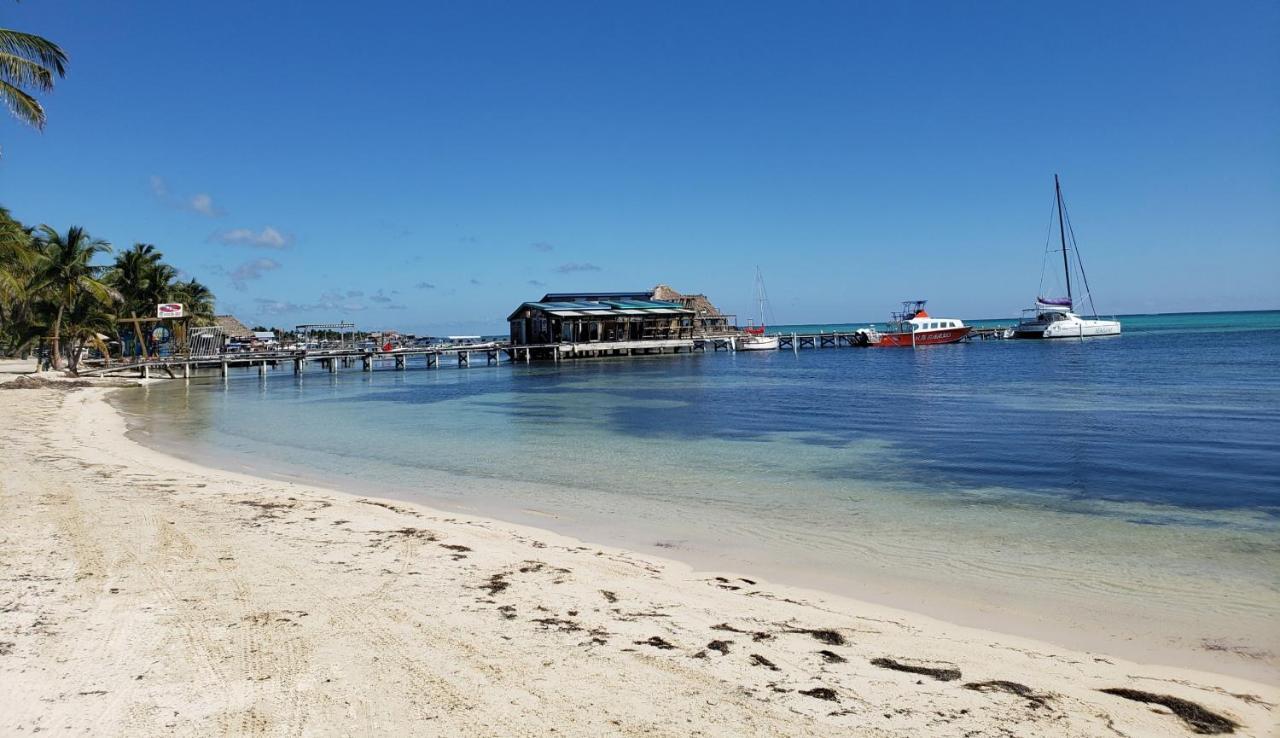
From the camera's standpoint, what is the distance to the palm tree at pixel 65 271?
1362 inches

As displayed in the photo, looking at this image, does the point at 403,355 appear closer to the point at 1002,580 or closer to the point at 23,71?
the point at 23,71

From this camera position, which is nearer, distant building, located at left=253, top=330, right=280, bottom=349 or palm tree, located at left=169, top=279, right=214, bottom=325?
palm tree, located at left=169, top=279, right=214, bottom=325

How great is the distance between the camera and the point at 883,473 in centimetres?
1270

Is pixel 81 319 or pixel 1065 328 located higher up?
pixel 81 319

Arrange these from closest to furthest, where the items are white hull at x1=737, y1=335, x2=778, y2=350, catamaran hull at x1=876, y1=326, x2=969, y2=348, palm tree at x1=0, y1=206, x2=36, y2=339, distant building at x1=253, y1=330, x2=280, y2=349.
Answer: palm tree at x1=0, y1=206, x2=36, y2=339 → distant building at x1=253, y1=330, x2=280, y2=349 → catamaran hull at x1=876, y1=326, x2=969, y2=348 → white hull at x1=737, y1=335, x2=778, y2=350

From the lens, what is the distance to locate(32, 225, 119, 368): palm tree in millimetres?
34594

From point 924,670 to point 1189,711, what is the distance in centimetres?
137

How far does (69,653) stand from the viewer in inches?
167

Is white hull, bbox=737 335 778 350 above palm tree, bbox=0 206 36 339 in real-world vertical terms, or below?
below

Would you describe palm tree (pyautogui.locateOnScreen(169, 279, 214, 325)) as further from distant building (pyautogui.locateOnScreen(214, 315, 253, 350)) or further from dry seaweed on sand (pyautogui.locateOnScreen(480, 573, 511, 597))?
dry seaweed on sand (pyautogui.locateOnScreen(480, 573, 511, 597))

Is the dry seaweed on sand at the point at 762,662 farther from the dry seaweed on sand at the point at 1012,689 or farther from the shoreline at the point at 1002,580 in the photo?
the shoreline at the point at 1002,580

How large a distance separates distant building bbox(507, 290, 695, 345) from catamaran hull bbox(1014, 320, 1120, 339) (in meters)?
36.8

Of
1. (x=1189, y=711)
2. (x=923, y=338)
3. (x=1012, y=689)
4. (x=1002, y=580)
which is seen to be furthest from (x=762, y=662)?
(x=923, y=338)

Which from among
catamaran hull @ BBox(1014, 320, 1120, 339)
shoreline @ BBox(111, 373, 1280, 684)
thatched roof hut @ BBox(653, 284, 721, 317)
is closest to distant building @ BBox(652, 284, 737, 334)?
thatched roof hut @ BBox(653, 284, 721, 317)
